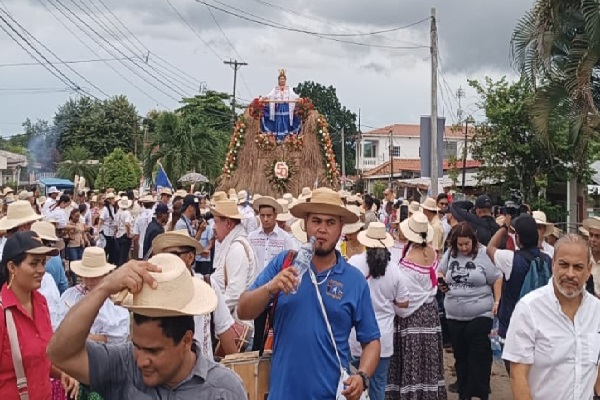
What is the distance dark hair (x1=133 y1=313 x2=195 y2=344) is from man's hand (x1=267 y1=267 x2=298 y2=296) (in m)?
1.22

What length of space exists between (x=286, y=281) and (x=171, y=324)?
Result: 1298 millimetres

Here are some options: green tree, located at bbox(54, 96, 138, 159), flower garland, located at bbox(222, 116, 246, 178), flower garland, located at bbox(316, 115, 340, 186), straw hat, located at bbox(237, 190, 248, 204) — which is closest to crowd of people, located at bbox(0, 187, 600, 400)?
straw hat, located at bbox(237, 190, 248, 204)

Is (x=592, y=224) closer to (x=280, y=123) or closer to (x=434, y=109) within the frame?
(x=434, y=109)

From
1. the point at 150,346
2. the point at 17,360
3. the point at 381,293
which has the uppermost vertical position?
the point at 150,346

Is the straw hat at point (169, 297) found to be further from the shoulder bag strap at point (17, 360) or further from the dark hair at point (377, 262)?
the dark hair at point (377, 262)

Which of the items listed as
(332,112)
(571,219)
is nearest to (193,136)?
(571,219)

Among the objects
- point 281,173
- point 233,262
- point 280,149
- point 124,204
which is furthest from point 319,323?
point 280,149

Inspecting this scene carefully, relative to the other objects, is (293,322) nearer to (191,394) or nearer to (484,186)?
(191,394)

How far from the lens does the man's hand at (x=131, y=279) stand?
2613mm

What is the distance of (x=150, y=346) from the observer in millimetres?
2629

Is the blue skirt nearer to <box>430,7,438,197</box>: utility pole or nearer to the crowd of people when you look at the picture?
<box>430,7,438,197</box>: utility pole

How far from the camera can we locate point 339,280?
14.3 ft

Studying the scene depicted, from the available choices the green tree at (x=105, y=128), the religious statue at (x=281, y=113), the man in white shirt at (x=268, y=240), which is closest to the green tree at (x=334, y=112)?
the green tree at (x=105, y=128)

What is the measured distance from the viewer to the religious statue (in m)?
27.0
